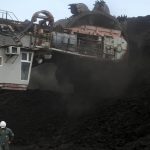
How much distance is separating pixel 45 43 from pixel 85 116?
5.63 metres

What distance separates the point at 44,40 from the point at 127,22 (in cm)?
2016

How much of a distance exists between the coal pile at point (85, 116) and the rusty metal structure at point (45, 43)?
2.91 m

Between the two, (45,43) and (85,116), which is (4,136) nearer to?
(45,43)

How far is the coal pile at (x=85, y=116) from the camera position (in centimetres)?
2903

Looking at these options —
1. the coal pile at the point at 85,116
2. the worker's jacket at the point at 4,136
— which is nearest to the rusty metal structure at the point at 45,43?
the coal pile at the point at 85,116

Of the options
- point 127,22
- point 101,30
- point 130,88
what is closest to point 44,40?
point 101,30

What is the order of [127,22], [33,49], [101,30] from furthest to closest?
[127,22]
[101,30]
[33,49]

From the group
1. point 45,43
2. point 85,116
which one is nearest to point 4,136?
point 45,43

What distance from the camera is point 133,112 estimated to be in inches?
1243

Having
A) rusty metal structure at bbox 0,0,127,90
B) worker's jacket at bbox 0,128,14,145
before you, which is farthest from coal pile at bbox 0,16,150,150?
worker's jacket at bbox 0,128,14,145

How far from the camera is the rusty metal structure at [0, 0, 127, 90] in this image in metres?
29.3

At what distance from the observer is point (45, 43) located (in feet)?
99.6

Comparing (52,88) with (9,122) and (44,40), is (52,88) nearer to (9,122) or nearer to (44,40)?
(9,122)

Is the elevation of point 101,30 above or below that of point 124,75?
above
